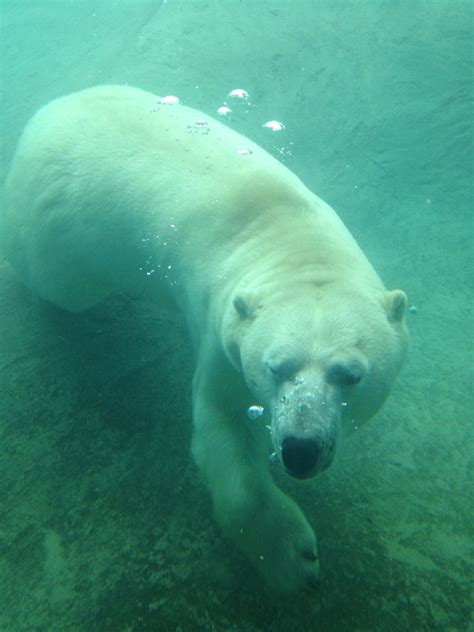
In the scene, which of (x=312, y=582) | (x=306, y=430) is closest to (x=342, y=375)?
(x=306, y=430)

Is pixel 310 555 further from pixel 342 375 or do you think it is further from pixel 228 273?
pixel 228 273

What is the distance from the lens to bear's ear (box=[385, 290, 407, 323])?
88.5 inches

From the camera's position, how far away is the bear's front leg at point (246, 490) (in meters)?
2.21

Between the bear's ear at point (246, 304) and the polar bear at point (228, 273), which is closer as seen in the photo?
the polar bear at point (228, 273)

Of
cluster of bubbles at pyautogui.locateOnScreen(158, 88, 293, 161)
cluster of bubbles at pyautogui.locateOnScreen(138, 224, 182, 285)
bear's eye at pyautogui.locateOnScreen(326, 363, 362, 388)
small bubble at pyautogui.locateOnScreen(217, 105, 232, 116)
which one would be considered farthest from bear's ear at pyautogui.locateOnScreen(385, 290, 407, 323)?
small bubble at pyautogui.locateOnScreen(217, 105, 232, 116)

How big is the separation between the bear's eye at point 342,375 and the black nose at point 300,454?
26 cm

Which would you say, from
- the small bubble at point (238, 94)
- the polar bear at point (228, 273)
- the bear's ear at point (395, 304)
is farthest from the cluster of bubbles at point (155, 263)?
the small bubble at point (238, 94)

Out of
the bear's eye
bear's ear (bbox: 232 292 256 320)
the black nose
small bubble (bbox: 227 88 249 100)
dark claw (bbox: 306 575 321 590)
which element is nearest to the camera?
the black nose

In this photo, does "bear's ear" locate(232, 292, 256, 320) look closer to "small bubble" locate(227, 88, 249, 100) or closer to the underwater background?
the underwater background

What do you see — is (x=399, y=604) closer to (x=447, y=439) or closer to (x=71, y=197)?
(x=447, y=439)

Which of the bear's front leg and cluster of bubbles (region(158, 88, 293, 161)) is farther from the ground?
cluster of bubbles (region(158, 88, 293, 161))

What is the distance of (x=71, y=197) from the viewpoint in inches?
127

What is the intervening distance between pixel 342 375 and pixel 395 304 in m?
0.50

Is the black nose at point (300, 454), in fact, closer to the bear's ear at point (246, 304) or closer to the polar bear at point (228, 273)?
the polar bear at point (228, 273)
